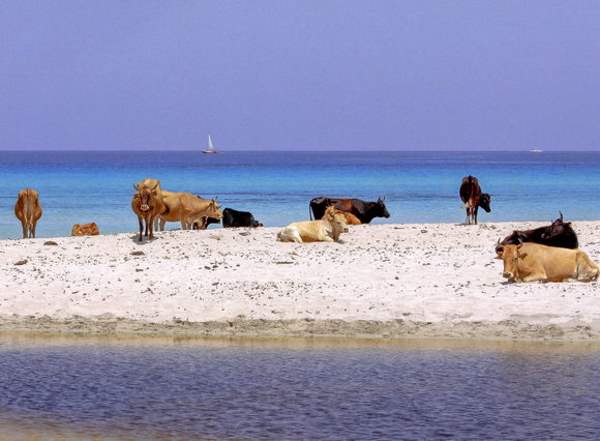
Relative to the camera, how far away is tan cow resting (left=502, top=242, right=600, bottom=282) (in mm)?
17141

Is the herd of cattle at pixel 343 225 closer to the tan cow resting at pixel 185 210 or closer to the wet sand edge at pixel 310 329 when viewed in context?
the tan cow resting at pixel 185 210

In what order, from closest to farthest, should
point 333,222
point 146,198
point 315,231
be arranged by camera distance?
point 315,231 < point 333,222 < point 146,198

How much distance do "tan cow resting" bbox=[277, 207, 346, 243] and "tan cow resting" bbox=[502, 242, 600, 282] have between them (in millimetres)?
6918

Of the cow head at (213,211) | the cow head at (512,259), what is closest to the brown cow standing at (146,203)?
the cow head at (213,211)

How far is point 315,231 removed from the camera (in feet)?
77.7

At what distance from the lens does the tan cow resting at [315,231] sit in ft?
76.6

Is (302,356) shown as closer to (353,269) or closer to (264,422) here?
(264,422)

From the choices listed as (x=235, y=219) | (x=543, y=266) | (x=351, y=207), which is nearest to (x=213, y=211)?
(x=235, y=219)

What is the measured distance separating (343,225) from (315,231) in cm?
→ 171

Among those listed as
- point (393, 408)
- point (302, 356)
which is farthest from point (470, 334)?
point (393, 408)

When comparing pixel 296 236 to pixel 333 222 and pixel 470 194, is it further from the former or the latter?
pixel 470 194

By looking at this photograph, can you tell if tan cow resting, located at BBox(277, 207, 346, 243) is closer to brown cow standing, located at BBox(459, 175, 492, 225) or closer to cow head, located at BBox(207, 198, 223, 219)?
cow head, located at BBox(207, 198, 223, 219)

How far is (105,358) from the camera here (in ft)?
45.7

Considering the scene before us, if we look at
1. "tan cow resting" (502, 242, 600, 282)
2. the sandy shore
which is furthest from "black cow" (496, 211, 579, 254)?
"tan cow resting" (502, 242, 600, 282)
